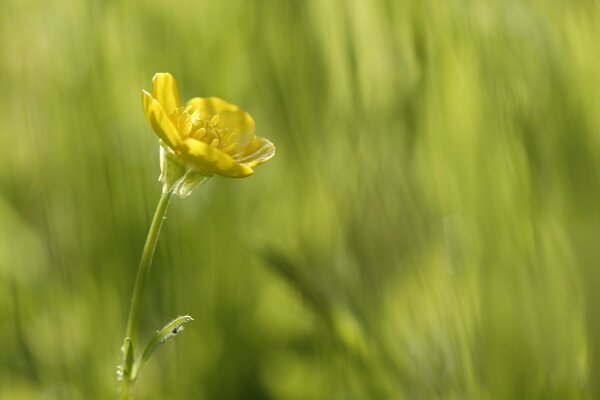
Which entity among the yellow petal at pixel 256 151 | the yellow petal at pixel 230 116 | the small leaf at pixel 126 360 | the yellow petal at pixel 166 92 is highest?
the yellow petal at pixel 166 92

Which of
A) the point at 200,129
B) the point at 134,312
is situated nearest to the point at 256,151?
the point at 200,129

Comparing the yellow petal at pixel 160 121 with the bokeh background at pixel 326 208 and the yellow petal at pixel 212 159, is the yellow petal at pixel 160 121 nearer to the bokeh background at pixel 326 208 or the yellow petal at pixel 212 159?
the yellow petal at pixel 212 159

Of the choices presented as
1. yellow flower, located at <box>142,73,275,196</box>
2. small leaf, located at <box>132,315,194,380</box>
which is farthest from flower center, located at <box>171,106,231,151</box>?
small leaf, located at <box>132,315,194,380</box>

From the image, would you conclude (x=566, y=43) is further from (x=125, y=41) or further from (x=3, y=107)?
(x=3, y=107)

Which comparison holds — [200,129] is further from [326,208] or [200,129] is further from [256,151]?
[326,208]

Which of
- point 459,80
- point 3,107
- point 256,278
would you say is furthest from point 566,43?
point 3,107

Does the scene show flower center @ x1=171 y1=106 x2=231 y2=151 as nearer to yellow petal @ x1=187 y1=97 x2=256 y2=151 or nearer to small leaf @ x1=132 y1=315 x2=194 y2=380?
yellow petal @ x1=187 y1=97 x2=256 y2=151

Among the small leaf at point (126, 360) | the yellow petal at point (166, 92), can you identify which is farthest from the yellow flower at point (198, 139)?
the small leaf at point (126, 360)
